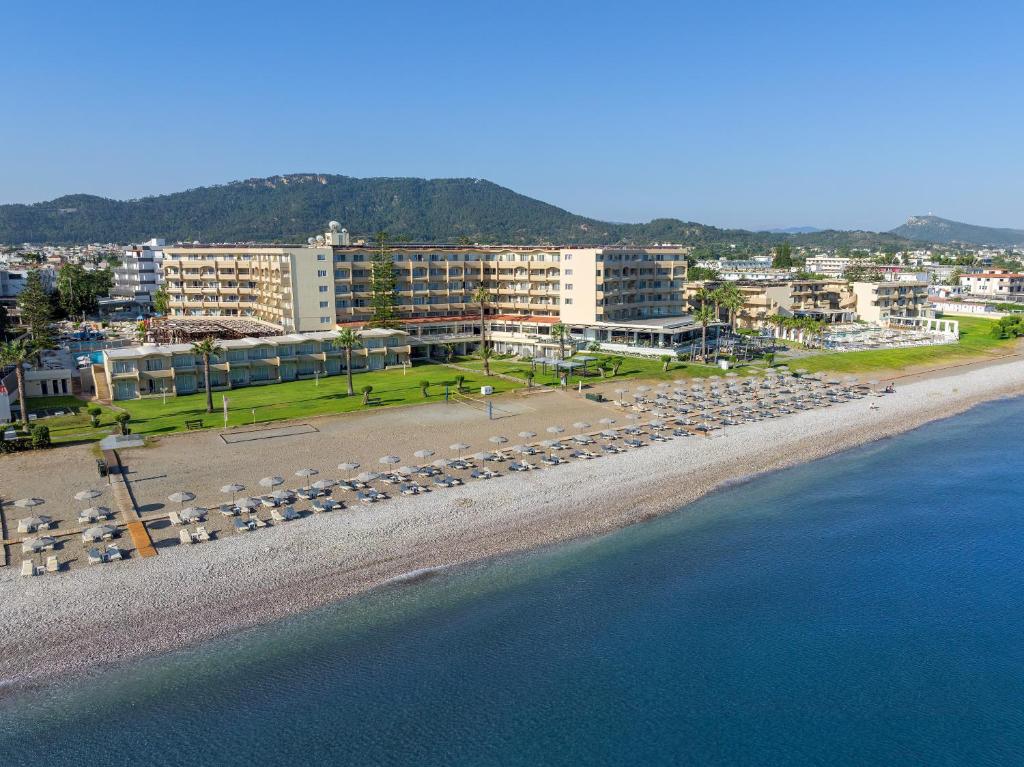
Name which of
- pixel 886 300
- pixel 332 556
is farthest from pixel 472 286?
pixel 886 300

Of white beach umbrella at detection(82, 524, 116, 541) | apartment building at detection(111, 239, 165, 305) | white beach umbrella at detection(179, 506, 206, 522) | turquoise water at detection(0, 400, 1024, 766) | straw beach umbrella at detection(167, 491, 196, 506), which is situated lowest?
turquoise water at detection(0, 400, 1024, 766)

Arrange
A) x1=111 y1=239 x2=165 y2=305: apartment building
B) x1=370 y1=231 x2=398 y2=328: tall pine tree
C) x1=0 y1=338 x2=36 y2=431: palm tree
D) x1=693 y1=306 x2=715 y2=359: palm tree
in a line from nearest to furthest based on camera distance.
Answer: x1=0 y1=338 x2=36 y2=431: palm tree → x1=693 y1=306 x2=715 y2=359: palm tree → x1=370 y1=231 x2=398 y2=328: tall pine tree → x1=111 y1=239 x2=165 y2=305: apartment building

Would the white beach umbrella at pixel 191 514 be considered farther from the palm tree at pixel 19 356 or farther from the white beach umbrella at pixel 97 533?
the palm tree at pixel 19 356

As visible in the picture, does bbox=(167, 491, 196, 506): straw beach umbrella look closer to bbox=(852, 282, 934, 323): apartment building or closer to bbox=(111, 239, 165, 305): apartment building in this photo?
bbox=(852, 282, 934, 323): apartment building

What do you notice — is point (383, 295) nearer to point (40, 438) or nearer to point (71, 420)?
point (71, 420)

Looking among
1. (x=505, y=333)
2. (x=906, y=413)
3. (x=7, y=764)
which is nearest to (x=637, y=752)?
(x=7, y=764)

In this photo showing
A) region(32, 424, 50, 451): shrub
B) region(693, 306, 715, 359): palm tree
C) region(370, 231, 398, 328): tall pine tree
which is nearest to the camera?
region(32, 424, 50, 451): shrub

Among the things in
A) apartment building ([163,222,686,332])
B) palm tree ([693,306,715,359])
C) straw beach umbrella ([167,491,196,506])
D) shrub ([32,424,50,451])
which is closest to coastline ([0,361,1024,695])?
straw beach umbrella ([167,491,196,506])

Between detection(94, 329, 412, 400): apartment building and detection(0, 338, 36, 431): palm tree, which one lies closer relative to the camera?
detection(0, 338, 36, 431): palm tree

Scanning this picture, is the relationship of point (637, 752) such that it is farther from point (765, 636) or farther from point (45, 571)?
point (45, 571)
